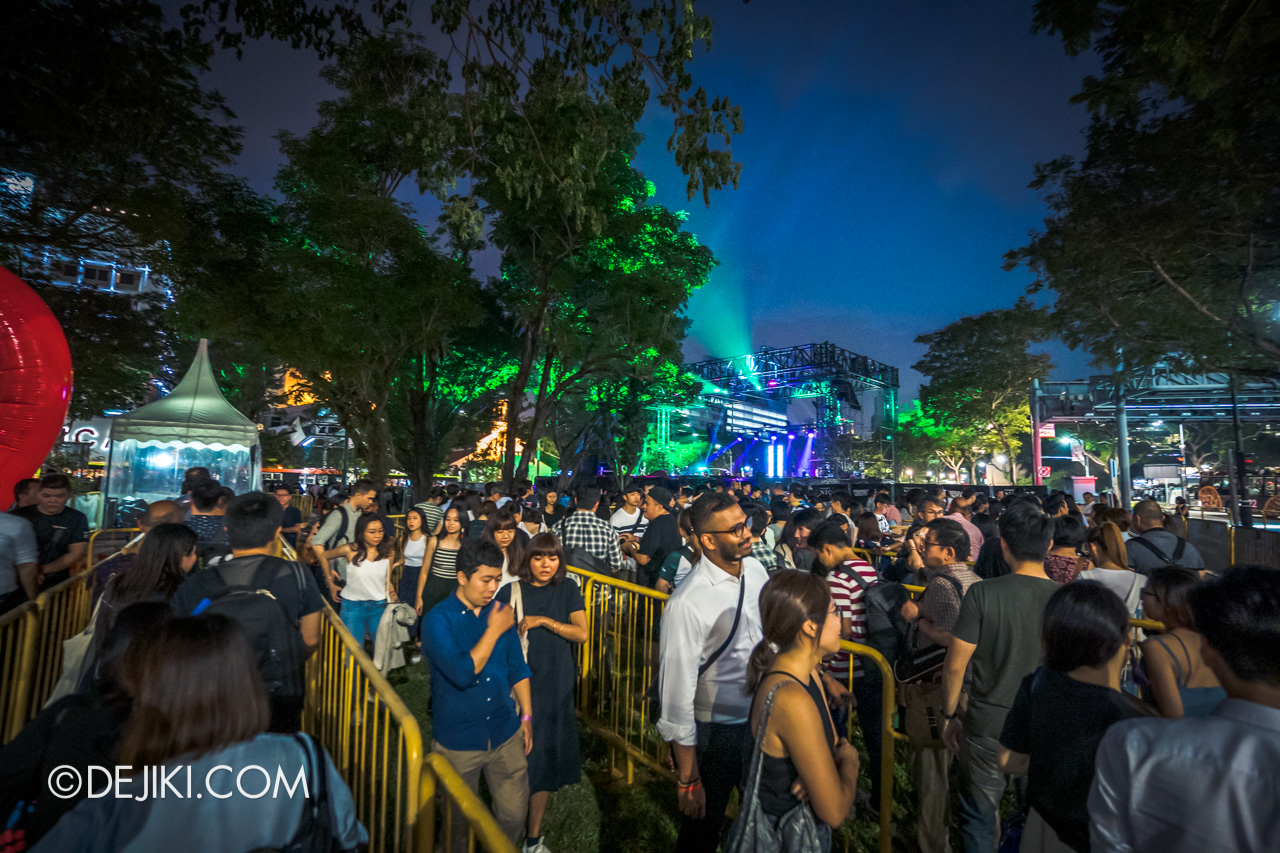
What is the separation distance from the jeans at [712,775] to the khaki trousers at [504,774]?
89cm

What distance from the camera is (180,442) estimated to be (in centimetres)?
1408

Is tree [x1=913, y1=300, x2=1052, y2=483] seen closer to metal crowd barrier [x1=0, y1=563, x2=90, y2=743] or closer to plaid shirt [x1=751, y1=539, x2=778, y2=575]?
plaid shirt [x1=751, y1=539, x2=778, y2=575]

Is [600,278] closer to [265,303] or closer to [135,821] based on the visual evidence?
[265,303]

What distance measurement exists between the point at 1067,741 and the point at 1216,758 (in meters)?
0.81

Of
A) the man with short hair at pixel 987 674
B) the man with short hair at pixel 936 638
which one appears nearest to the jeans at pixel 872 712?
the man with short hair at pixel 936 638

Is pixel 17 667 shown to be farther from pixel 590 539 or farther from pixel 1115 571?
pixel 1115 571

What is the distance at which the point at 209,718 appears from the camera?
1.62 metres

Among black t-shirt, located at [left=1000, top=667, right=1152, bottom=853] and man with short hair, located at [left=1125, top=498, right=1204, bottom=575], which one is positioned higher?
man with short hair, located at [left=1125, top=498, right=1204, bottom=575]

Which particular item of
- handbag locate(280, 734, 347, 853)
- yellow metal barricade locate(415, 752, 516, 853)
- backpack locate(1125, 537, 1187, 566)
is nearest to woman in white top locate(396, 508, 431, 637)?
yellow metal barricade locate(415, 752, 516, 853)

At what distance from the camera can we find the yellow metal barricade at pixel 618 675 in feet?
14.9

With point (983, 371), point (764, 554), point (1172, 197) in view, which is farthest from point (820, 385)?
point (764, 554)

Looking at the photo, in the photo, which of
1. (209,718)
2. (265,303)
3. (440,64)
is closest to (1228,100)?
(440,64)

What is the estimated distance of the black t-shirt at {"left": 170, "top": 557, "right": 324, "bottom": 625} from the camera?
2.96 m

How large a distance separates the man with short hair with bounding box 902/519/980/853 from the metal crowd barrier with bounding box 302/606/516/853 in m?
2.61
